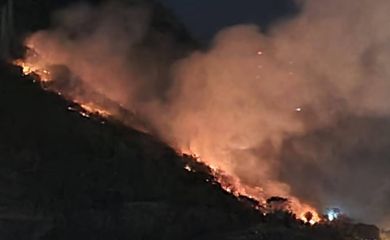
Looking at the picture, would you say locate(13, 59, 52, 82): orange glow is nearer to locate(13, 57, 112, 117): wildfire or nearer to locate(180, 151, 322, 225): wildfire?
locate(13, 57, 112, 117): wildfire

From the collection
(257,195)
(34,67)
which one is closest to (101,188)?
(257,195)

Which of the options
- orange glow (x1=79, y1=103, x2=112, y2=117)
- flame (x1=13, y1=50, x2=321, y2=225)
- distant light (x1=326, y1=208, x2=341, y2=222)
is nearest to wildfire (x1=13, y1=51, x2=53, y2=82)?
flame (x1=13, y1=50, x2=321, y2=225)

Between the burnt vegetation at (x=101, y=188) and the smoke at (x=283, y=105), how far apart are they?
4622 mm

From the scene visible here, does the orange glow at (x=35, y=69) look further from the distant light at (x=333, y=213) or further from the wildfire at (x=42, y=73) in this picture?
the distant light at (x=333, y=213)

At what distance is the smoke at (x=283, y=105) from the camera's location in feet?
113

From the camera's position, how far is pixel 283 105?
35.9m

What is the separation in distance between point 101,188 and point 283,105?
41.1 ft

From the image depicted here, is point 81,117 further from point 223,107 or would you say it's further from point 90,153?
point 223,107

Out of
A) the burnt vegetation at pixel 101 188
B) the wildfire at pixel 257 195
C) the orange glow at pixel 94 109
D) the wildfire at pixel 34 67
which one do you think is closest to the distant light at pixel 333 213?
the wildfire at pixel 257 195

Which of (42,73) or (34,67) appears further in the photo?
(34,67)

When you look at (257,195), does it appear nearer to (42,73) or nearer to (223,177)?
(223,177)

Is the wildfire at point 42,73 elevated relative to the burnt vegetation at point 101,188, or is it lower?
elevated

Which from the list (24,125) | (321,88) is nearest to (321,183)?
(321,88)

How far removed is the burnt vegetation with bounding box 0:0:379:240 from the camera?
937 inches
